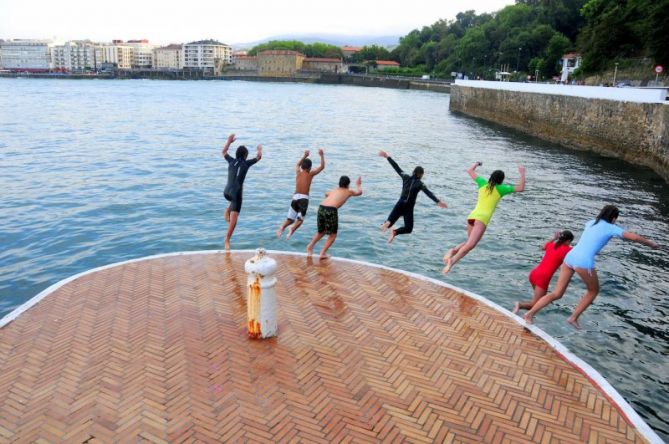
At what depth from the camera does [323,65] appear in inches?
6909

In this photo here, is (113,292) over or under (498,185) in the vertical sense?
under

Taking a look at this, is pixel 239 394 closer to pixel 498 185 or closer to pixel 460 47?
pixel 498 185

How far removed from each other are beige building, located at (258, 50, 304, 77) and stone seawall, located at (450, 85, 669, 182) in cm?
13146

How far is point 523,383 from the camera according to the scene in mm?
5918

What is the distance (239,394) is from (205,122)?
142 feet

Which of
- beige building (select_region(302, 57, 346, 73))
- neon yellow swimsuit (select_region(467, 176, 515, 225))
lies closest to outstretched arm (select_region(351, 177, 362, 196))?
neon yellow swimsuit (select_region(467, 176, 515, 225))

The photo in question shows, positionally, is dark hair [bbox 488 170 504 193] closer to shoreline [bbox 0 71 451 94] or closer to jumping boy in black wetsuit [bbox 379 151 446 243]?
jumping boy in black wetsuit [bbox 379 151 446 243]

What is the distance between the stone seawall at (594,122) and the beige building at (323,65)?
434ft

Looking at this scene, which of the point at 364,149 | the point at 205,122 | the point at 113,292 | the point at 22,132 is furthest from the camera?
the point at 205,122

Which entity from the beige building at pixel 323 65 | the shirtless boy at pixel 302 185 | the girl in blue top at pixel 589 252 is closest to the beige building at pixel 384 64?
the beige building at pixel 323 65

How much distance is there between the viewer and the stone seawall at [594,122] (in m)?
24.4

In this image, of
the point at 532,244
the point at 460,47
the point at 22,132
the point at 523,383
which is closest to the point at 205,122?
the point at 22,132

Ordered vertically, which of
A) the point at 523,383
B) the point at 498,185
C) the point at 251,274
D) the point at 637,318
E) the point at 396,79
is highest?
the point at 396,79

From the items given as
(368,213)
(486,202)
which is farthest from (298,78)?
(486,202)
